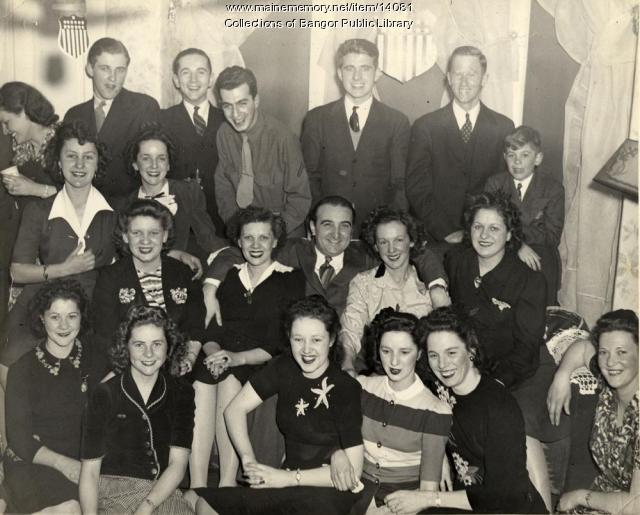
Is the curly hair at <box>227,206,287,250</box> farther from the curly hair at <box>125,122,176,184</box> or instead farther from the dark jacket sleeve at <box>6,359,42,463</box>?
the dark jacket sleeve at <box>6,359,42,463</box>

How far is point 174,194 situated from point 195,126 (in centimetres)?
27

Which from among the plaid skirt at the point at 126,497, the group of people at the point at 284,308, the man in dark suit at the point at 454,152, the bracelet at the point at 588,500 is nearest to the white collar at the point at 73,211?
the group of people at the point at 284,308

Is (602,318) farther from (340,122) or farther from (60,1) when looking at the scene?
(60,1)

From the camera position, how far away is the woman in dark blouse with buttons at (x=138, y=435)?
8.79 feet

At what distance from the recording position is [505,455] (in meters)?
2.51

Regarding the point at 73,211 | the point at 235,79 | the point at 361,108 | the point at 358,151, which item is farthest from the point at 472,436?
the point at 73,211

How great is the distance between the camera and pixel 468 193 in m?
3.12

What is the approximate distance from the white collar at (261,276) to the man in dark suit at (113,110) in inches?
20.7

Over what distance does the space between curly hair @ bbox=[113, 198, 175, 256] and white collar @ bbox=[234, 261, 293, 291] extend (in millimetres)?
279

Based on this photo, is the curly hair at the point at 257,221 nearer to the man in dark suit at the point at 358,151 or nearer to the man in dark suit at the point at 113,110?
the man in dark suit at the point at 358,151

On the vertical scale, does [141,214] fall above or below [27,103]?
below

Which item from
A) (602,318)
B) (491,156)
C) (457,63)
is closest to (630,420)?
(602,318)

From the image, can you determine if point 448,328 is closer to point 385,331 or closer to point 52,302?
point 385,331

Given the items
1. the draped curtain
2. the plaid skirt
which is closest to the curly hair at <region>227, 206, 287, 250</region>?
the plaid skirt
